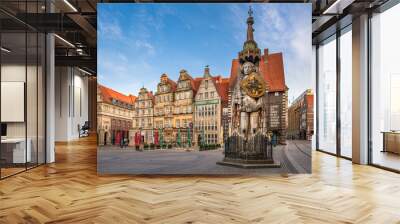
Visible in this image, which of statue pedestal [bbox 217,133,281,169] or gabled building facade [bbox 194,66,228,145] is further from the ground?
gabled building facade [bbox 194,66,228,145]

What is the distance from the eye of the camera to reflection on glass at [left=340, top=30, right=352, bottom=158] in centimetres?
853

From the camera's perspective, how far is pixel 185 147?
251 inches

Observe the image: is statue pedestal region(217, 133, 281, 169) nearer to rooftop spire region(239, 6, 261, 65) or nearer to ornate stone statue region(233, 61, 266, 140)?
ornate stone statue region(233, 61, 266, 140)

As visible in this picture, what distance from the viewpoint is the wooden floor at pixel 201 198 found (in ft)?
12.5

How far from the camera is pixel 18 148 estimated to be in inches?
263

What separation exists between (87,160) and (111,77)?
308 cm

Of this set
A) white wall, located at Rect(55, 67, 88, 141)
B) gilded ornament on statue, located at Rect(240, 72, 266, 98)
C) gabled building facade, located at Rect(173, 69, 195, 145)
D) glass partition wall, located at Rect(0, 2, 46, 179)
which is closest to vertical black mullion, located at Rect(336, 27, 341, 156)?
gilded ornament on statue, located at Rect(240, 72, 266, 98)

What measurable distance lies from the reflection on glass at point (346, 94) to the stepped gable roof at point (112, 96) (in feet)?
17.5

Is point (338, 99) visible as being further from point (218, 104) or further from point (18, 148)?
point (18, 148)

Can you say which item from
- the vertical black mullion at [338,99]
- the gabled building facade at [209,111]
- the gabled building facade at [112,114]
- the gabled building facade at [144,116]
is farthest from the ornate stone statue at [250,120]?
the vertical black mullion at [338,99]

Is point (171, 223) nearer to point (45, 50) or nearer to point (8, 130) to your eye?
point (8, 130)

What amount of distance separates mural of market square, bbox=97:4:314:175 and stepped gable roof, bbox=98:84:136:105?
17 mm

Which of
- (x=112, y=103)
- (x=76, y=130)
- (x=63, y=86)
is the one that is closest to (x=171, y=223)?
(x=112, y=103)

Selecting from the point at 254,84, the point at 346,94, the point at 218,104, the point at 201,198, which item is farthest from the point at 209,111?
the point at 346,94
